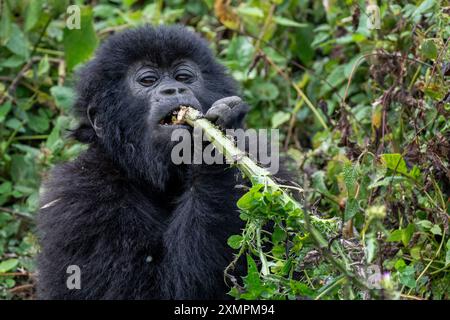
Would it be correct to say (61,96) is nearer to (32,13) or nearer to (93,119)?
(32,13)

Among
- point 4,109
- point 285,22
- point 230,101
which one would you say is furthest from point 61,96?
point 230,101

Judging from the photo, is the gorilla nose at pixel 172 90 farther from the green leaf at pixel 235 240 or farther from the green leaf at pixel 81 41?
the green leaf at pixel 81 41

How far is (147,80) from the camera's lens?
5.12m

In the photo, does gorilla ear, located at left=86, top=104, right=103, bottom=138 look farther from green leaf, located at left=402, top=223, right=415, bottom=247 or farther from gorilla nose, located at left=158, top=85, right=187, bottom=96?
green leaf, located at left=402, top=223, right=415, bottom=247

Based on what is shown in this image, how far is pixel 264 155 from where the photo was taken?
17.1 ft

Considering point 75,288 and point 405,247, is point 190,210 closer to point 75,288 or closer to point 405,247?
point 75,288

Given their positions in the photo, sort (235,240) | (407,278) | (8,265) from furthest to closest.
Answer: (8,265), (235,240), (407,278)

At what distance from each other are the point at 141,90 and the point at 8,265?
1.51m

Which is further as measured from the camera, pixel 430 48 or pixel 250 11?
pixel 250 11

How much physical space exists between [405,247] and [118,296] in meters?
1.53

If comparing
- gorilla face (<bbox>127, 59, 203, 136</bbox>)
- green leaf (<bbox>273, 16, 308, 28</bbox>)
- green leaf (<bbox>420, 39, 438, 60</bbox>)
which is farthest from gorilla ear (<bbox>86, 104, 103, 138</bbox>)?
green leaf (<bbox>273, 16, 308, 28</bbox>)

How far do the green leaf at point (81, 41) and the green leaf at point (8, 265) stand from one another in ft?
5.64

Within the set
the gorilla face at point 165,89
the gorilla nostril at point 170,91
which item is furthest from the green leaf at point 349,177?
the gorilla nostril at point 170,91
